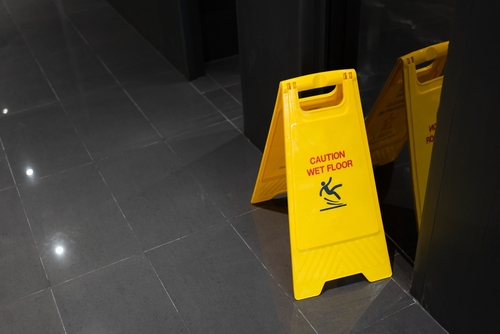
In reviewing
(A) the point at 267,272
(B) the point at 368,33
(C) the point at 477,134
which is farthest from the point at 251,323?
(B) the point at 368,33

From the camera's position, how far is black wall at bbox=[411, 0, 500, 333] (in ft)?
6.38

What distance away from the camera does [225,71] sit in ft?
15.9

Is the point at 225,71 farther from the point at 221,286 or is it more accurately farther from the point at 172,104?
the point at 221,286

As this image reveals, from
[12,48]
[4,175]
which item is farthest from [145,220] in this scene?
[12,48]

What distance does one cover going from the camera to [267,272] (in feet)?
9.54

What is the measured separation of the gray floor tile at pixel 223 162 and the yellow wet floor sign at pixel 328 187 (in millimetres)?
696

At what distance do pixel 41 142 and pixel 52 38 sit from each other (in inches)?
83.4

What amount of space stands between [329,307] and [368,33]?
6.03 feet

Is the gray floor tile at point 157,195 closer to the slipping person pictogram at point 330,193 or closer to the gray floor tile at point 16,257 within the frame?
the gray floor tile at point 16,257

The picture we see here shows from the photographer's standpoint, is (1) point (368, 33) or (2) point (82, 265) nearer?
(2) point (82, 265)

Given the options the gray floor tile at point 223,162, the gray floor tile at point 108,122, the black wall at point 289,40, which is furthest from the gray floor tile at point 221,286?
the gray floor tile at point 108,122

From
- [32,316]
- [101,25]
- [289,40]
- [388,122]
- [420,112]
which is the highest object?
[289,40]

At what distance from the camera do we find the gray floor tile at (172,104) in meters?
4.17

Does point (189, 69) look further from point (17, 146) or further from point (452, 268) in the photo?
point (452, 268)
